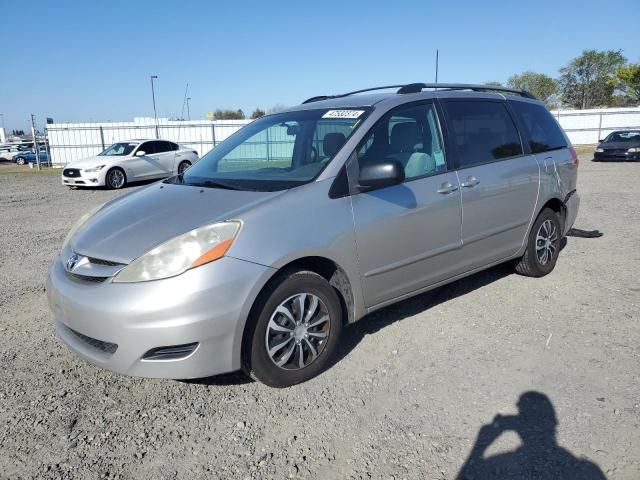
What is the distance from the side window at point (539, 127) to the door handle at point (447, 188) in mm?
1467

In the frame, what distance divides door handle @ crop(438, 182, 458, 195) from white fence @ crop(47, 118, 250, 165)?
24.0 metres

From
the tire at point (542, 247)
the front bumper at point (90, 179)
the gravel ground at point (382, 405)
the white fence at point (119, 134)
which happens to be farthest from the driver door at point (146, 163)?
the tire at point (542, 247)

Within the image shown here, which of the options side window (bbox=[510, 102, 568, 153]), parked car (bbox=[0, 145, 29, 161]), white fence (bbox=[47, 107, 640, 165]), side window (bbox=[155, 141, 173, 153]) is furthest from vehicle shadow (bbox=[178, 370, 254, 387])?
parked car (bbox=[0, 145, 29, 161])

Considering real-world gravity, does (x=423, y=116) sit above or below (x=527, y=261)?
above

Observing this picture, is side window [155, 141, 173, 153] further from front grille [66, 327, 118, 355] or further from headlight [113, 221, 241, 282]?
headlight [113, 221, 241, 282]

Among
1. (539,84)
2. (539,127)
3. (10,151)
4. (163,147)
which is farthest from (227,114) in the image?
(539,127)

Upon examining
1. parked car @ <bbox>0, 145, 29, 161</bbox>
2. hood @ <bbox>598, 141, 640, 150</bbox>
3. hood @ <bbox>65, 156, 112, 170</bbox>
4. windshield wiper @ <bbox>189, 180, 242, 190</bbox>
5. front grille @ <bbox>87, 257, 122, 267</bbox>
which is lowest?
parked car @ <bbox>0, 145, 29, 161</bbox>

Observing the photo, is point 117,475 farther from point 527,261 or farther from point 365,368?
point 527,261

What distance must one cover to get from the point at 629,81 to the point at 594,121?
1976 centimetres

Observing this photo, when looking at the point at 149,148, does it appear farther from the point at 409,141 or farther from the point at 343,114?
the point at 409,141

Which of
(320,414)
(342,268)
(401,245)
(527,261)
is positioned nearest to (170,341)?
(320,414)

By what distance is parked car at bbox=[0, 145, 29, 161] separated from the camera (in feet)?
141

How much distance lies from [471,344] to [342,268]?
1230 millimetres

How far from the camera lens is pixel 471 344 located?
12.1 feet
